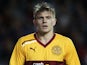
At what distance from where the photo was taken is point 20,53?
5.38m

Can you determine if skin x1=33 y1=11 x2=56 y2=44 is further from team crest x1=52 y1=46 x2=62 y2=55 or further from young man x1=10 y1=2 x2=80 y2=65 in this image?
team crest x1=52 y1=46 x2=62 y2=55

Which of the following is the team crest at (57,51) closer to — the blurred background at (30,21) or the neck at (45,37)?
the neck at (45,37)

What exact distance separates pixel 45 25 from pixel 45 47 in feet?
0.85

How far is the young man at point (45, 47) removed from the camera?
530 cm

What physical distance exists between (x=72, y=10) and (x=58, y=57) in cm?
462

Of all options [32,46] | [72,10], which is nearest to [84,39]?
[72,10]

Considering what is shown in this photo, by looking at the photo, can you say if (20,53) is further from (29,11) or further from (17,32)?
(29,11)

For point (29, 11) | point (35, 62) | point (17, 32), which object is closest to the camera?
point (35, 62)

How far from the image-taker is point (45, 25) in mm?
5285

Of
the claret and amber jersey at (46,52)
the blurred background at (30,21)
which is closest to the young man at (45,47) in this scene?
the claret and amber jersey at (46,52)

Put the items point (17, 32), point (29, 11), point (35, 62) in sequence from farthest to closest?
point (29, 11)
point (17, 32)
point (35, 62)

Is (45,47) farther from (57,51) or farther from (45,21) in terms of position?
(45,21)

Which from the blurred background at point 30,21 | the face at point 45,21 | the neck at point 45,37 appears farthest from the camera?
the blurred background at point 30,21

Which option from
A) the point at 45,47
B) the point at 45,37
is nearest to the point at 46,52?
the point at 45,47
